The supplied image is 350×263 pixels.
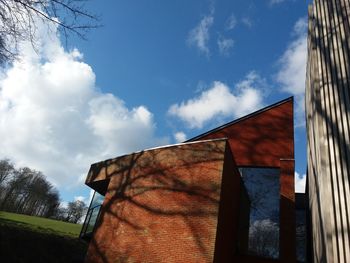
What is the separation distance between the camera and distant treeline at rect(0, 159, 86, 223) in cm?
4278

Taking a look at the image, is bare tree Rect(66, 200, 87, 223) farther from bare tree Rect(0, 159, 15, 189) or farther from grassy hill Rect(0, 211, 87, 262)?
grassy hill Rect(0, 211, 87, 262)

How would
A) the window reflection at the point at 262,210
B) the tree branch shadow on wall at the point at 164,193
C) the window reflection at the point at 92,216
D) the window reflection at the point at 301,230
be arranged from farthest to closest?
the window reflection at the point at 92,216, the window reflection at the point at 301,230, the window reflection at the point at 262,210, the tree branch shadow on wall at the point at 164,193

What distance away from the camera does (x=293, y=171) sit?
478 inches

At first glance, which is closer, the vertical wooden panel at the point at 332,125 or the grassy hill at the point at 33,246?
the vertical wooden panel at the point at 332,125

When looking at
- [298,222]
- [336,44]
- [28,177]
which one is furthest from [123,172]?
[28,177]

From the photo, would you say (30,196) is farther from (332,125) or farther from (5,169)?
(332,125)

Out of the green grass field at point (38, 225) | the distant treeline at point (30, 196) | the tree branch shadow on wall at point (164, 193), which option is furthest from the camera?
the distant treeline at point (30, 196)

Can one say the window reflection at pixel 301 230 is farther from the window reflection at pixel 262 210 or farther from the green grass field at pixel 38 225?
the green grass field at pixel 38 225

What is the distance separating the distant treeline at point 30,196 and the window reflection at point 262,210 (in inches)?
1502

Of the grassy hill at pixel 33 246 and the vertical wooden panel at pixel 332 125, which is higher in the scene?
the vertical wooden panel at pixel 332 125

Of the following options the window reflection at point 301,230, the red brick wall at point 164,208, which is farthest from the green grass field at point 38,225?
the window reflection at point 301,230

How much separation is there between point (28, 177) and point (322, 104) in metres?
48.6

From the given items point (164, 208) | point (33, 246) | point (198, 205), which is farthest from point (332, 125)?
point (33, 246)

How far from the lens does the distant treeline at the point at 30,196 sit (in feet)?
140
